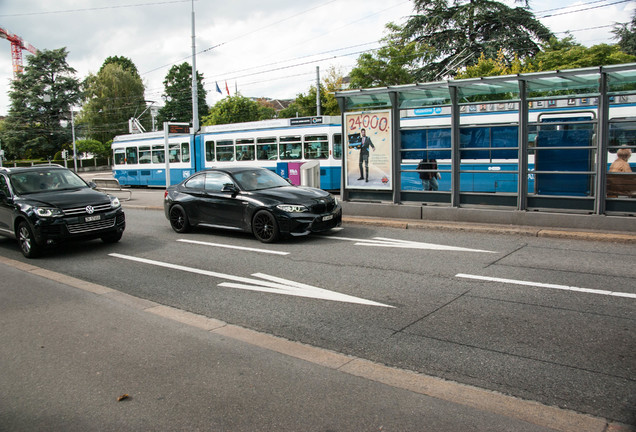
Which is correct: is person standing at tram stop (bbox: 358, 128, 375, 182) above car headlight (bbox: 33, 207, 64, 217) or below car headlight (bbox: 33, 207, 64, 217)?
above

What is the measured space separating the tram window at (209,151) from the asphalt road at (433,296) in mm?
15788

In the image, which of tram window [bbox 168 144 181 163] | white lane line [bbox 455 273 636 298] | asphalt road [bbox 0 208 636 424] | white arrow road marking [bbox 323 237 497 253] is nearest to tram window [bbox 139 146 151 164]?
tram window [bbox 168 144 181 163]

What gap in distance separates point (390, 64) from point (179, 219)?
98.5 ft

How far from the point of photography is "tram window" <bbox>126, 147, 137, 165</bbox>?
32.3m

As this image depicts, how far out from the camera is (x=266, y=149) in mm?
23938

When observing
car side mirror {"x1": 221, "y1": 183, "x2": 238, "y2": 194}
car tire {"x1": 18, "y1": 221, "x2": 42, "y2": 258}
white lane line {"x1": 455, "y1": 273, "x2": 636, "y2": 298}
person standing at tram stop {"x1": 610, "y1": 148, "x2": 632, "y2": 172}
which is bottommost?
white lane line {"x1": 455, "y1": 273, "x2": 636, "y2": 298}

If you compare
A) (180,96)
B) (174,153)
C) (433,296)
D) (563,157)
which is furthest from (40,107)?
(433,296)

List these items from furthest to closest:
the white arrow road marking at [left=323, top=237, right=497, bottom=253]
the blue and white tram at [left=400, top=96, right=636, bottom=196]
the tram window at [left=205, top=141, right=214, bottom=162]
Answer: the tram window at [left=205, top=141, right=214, bottom=162] < the blue and white tram at [left=400, top=96, right=636, bottom=196] < the white arrow road marking at [left=323, top=237, right=497, bottom=253]

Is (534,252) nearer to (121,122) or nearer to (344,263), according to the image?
(344,263)

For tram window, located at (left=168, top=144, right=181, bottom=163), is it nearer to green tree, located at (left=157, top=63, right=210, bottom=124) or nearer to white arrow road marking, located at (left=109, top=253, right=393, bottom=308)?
white arrow road marking, located at (left=109, top=253, right=393, bottom=308)

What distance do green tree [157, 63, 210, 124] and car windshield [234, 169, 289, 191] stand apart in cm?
7870

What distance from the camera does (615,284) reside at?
669cm

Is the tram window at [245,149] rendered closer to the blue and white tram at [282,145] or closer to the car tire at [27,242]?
the blue and white tram at [282,145]

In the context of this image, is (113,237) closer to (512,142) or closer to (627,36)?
(512,142)
